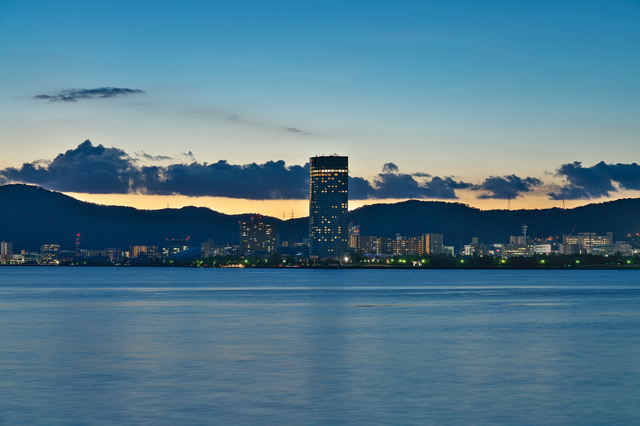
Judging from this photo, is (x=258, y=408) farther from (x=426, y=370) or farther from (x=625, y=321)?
(x=625, y=321)

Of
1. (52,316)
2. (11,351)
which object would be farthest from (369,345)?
(52,316)

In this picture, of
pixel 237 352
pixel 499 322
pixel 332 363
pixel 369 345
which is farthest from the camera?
pixel 499 322

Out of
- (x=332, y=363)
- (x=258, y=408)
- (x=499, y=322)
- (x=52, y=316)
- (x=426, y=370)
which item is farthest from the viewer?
(x=52, y=316)

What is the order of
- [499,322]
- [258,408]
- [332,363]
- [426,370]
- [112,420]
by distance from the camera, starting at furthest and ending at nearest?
1. [499,322]
2. [332,363]
3. [426,370]
4. [258,408]
5. [112,420]

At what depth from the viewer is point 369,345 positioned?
4125 cm

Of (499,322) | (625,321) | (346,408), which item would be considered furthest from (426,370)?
(625,321)

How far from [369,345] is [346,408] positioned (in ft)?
61.0

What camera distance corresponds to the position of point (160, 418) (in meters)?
21.2

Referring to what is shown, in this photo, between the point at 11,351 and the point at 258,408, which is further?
the point at 11,351

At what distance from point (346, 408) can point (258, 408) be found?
2.64 m

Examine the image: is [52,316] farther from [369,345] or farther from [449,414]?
[449,414]

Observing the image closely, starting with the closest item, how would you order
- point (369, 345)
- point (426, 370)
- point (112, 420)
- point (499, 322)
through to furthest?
point (112, 420)
point (426, 370)
point (369, 345)
point (499, 322)

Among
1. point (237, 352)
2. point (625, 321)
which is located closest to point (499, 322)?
point (625, 321)

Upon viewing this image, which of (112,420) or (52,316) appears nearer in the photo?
(112,420)
